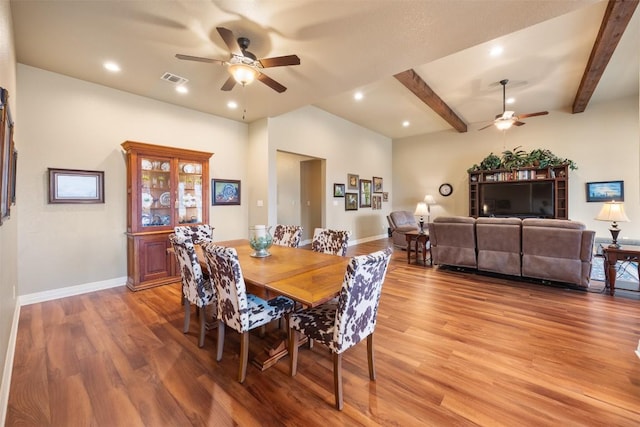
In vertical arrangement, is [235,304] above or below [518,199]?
below

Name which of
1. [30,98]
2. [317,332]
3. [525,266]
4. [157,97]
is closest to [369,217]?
[525,266]

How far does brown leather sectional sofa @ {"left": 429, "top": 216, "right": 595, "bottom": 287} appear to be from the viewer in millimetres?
3436

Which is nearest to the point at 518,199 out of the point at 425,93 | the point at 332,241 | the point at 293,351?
the point at 425,93

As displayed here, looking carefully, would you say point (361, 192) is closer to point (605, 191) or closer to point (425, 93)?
point (425, 93)

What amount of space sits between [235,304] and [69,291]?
3.25 meters

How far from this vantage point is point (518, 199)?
673 centimetres

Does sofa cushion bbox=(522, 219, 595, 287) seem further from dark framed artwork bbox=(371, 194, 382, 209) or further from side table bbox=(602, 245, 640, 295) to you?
dark framed artwork bbox=(371, 194, 382, 209)

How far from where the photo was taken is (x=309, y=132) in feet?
19.5

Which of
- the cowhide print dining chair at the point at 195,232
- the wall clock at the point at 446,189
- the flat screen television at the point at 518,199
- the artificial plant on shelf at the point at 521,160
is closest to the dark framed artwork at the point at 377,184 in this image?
the wall clock at the point at 446,189

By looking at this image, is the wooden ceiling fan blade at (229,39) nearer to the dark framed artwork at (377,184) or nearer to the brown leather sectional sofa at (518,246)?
the brown leather sectional sofa at (518,246)

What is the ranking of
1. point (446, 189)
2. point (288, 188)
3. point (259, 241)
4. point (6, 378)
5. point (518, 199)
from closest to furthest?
1. point (6, 378)
2. point (259, 241)
3. point (518, 199)
4. point (288, 188)
5. point (446, 189)

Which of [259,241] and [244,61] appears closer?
[259,241]

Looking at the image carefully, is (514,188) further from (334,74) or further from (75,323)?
(75,323)

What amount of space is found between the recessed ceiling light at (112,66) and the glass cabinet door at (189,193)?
1349 mm
